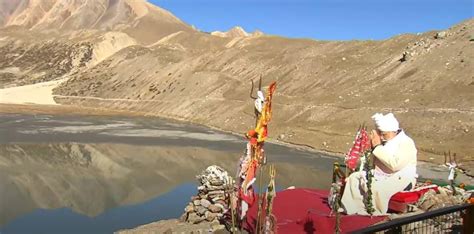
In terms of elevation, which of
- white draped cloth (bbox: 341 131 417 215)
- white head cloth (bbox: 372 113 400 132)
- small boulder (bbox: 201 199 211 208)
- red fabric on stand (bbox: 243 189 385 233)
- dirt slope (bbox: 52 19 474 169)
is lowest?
small boulder (bbox: 201 199 211 208)

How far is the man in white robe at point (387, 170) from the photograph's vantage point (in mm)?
13336

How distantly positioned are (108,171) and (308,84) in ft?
143

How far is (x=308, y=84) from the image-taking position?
7175cm

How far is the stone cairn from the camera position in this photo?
1850cm

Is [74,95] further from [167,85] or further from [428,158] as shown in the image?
[428,158]

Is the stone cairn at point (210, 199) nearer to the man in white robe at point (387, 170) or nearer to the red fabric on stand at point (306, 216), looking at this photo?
the red fabric on stand at point (306, 216)

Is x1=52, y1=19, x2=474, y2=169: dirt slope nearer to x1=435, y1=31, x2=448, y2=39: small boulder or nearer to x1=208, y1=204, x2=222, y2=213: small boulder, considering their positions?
x1=435, y1=31, x2=448, y2=39: small boulder

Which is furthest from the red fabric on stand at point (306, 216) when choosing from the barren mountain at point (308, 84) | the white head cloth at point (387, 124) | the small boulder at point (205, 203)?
the barren mountain at point (308, 84)

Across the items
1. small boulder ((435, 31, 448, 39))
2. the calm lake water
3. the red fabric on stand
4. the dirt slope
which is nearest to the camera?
the red fabric on stand

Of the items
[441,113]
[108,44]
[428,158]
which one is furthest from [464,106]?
[108,44]

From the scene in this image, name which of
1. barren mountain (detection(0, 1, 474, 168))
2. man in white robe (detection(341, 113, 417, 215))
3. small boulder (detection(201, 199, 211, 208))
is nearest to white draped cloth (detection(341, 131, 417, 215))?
man in white robe (detection(341, 113, 417, 215))

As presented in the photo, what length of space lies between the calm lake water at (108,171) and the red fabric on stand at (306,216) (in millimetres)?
6412

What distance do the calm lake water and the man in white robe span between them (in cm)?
941

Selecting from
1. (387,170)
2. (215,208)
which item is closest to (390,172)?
(387,170)
